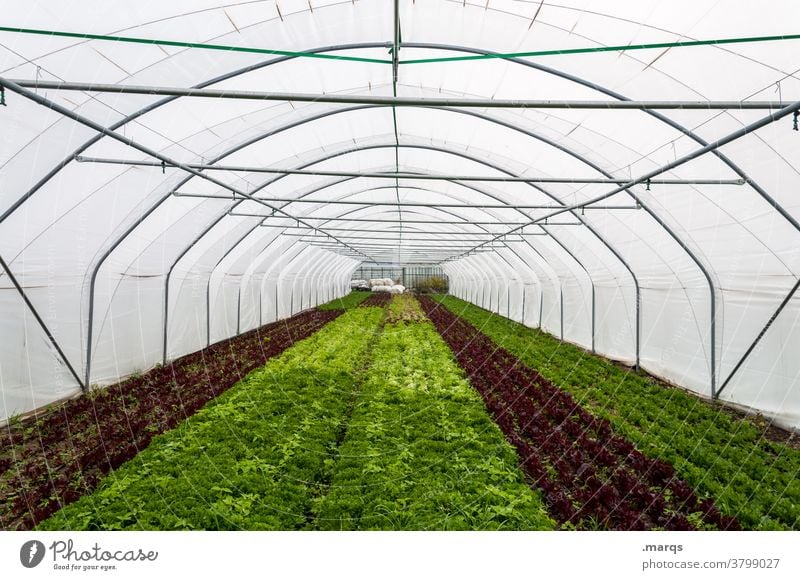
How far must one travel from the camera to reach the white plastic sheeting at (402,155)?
4691 mm

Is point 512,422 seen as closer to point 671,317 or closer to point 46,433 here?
point 671,317

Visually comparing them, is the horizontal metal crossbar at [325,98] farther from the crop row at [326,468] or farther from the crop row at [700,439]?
the crop row at [700,439]

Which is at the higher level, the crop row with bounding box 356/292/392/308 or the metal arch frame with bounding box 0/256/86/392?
the metal arch frame with bounding box 0/256/86/392

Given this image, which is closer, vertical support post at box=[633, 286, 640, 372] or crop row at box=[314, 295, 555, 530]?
crop row at box=[314, 295, 555, 530]

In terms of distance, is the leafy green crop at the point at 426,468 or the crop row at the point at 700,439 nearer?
the leafy green crop at the point at 426,468

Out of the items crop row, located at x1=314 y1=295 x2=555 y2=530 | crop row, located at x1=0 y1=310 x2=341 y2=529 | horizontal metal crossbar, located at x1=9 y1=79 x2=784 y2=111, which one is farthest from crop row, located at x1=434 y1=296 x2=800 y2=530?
crop row, located at x1=0 y1=310 x2=341 y2=529

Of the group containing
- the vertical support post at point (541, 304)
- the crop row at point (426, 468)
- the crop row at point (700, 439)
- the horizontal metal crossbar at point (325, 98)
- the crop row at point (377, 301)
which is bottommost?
the crop row at point (700, 439)

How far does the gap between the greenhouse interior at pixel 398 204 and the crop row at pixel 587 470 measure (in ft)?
0.16

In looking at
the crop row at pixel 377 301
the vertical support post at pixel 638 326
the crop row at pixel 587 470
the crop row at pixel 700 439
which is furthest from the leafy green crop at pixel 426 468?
the crop row at pixel 377 301

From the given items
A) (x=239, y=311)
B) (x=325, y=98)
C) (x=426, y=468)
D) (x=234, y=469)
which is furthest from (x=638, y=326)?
(x=239, y=311)

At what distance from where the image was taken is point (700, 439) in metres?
6.67

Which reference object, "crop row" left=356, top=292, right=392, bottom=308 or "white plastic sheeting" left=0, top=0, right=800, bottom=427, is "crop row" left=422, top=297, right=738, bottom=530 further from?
"crop row" left=356, top=292, right=392, bottom=308

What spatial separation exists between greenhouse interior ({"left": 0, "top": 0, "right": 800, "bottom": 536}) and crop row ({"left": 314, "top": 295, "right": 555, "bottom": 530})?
0.15 ft

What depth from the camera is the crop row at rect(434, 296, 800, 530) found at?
4930 mm
